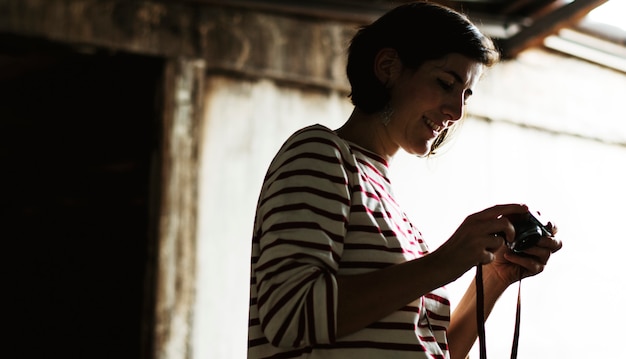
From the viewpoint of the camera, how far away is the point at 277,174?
922 mm

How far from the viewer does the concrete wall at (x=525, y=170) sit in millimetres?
2861

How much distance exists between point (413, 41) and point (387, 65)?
0.18 ft

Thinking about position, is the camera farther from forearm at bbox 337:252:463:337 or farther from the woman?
forearm at bbox 337:252:463:337

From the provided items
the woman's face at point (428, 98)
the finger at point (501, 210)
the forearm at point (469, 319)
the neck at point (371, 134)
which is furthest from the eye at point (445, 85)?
the forearm at point (469, 319)

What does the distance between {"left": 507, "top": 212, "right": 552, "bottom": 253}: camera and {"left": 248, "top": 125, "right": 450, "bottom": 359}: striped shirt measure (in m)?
0.16

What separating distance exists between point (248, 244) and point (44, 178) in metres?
2.03

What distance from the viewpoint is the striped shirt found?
0.83m

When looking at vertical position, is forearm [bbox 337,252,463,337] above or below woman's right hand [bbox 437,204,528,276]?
below

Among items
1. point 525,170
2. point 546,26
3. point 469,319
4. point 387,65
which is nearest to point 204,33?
point 546,26

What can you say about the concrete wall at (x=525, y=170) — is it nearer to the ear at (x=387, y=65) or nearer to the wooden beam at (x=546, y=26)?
the wooden beam at (x=546, y=26)

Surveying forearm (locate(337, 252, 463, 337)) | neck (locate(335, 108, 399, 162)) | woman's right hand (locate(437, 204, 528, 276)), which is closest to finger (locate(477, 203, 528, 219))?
woman's right hand (locate(437, 204, 528, 276))

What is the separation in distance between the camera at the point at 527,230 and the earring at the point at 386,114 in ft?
0.76

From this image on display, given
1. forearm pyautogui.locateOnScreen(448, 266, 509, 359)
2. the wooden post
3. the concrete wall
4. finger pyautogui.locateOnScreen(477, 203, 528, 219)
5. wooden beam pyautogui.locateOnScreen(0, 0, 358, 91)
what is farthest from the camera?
the concrete wall

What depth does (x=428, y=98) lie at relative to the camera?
1091 mm
